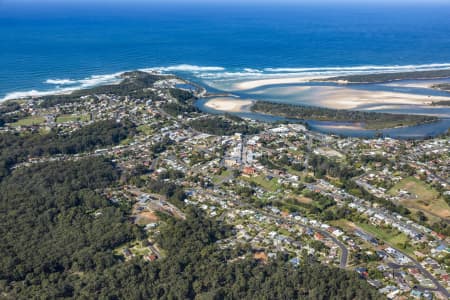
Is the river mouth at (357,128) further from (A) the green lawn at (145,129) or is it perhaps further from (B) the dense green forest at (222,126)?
(A) the green lawn at (145,129)

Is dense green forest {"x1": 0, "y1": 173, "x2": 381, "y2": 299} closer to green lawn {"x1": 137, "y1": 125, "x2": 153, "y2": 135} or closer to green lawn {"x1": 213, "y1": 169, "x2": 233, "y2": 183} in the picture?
green lawn {"x1": 213, "y1": 169, "x2": 233, "y2": 183}

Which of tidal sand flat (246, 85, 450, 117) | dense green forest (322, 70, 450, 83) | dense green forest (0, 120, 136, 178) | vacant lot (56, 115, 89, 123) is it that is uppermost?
dense green forest (322, 70, 450, 83)

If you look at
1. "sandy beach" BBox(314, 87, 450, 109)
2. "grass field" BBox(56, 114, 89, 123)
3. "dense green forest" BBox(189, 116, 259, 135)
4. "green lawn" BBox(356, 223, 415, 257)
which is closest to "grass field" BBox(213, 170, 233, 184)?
"dense green forest" BBox(189, 116, 259, 135)

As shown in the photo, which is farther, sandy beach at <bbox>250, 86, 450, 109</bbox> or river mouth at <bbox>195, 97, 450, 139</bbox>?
sandy beach at <bbox>250, 86, 450, 109</bbox>

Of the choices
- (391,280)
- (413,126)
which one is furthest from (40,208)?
(413,126)

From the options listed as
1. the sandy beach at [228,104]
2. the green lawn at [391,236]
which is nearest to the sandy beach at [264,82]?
the sandy beach at [228,104]

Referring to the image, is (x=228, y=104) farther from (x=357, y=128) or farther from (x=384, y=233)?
(x=384, y=233)

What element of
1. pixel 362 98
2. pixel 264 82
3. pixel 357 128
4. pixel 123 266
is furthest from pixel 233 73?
pixel 123 266
